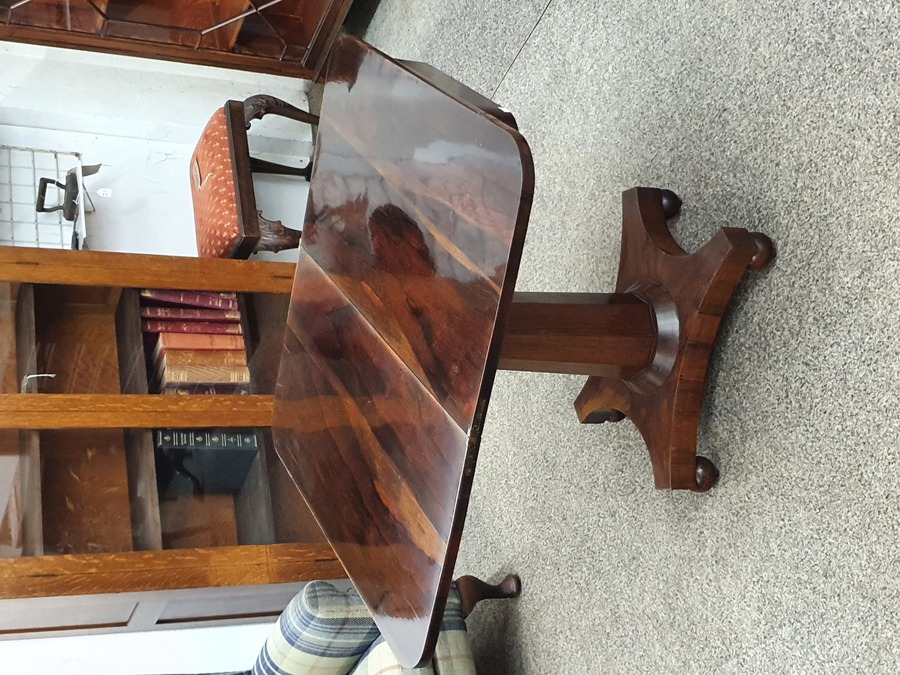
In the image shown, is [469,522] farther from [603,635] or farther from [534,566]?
[603,635]

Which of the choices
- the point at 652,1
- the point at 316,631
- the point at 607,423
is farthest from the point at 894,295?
the point at 316,631

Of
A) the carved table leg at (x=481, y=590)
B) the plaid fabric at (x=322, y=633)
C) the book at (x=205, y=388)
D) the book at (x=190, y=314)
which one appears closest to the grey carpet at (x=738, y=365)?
the carved table leg at (x=481, y=590)

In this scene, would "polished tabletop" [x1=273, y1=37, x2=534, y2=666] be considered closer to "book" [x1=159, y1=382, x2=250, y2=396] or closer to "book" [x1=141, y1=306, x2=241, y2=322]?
"book" [x1=159, y1=382, x2=250, y2=396]

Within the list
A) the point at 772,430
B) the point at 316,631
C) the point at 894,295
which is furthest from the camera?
the point at 316,631

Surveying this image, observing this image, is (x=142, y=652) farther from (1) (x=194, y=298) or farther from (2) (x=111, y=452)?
(1) (x=194, y=298)

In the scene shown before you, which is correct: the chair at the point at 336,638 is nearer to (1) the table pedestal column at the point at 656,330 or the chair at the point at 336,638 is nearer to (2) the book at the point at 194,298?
(1) the table pedestal column at the point at 656,330

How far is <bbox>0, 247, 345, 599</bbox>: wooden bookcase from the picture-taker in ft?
5.81

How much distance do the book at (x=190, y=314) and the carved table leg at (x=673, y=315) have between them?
48.3 inches

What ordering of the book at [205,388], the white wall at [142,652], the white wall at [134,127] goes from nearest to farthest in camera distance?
the white wall at [142,652]
the book at [205,388]
the white wall at [134,127]

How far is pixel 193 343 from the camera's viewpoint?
6.99 feet

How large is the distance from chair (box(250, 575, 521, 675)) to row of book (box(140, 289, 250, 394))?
26.4 inches

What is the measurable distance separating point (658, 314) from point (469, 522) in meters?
1.00

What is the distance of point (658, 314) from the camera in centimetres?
115

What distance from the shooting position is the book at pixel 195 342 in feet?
6.88
